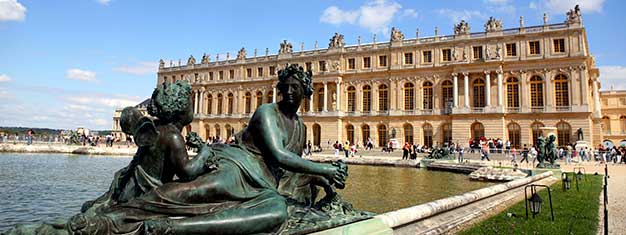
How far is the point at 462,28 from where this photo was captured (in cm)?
3941

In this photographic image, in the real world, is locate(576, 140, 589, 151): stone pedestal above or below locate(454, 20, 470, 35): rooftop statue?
below

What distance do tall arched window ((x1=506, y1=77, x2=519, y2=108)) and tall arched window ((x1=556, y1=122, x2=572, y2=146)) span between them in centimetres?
407

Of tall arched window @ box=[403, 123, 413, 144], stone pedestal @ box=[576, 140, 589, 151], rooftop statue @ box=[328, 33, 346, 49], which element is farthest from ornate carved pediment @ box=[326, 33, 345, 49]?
stone pedestal @ box=[576, 140, 589, 151]

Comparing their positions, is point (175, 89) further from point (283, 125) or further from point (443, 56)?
point (443, 56)

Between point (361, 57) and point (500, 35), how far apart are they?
1476cm

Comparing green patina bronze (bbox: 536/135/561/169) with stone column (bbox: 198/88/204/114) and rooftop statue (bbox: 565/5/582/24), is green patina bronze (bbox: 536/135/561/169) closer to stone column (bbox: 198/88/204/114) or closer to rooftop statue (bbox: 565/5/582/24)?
rooftop statue (bbox: 565/5/582/24)

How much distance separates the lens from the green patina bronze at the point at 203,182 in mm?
2119

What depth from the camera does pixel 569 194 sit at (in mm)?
9250

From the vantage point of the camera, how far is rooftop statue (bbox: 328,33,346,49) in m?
46.2

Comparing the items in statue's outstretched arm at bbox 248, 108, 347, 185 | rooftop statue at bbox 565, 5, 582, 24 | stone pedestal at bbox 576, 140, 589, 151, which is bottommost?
stone pedestal at bbox 576, 140, 589, 151

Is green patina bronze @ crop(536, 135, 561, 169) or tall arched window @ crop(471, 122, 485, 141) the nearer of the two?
green patina bronze @ crop(536, 135, 561, 169)

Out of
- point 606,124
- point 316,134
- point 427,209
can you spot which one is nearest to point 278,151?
point 427,209

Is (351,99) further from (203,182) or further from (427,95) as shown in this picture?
(203,182)

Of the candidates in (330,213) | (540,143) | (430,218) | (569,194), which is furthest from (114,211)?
(540,143)
